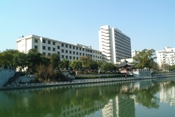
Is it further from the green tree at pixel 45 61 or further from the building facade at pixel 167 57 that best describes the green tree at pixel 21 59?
the building facade at pixel 167 57

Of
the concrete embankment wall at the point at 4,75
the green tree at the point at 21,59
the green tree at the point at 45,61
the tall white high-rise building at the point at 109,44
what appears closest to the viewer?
the concrete embankment wall at the point at 4,75

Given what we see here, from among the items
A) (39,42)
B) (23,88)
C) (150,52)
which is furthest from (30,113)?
(150,52)

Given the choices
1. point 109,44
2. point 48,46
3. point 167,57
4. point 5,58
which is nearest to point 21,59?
point 5,58

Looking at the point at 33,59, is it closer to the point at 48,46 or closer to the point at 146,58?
the point at 48,46

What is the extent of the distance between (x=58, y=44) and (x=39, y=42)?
28.5 ft

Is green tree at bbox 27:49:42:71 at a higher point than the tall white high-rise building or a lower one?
lower

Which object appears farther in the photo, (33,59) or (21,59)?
(33,59)

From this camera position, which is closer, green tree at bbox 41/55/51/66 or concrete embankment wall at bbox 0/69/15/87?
concrete embankment wall at bbox 0/69/15/87

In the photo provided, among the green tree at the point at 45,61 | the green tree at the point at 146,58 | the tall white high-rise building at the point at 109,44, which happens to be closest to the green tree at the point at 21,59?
the green tree at the point at 45,61

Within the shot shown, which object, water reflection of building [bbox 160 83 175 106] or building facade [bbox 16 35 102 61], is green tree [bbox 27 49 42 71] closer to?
building facade [bbox 16 35 102 61]

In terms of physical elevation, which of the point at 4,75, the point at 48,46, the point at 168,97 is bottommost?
the point at 168,97

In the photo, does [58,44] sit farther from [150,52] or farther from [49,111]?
[49,111]

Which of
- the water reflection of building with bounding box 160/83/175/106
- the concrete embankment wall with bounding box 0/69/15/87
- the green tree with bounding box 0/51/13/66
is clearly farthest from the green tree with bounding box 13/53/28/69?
the water reflection of building with bounding box 160/83/175/106

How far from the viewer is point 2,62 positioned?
39938 mm
